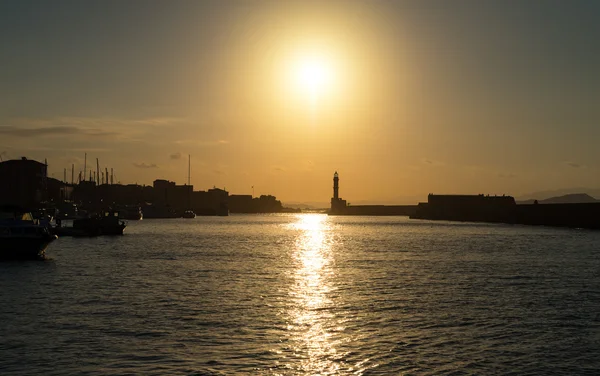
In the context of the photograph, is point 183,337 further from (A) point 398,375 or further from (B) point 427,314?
(B) point 427,314

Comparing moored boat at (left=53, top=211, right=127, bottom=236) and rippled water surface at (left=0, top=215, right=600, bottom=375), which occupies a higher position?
moored boat at (left=53, top=211, right=127, bottom=236)

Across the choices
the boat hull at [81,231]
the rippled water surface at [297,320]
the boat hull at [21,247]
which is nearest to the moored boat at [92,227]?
the boat hull at [81,231]

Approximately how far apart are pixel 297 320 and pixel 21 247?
3861 centimetres

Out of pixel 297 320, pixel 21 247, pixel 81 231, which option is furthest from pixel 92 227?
pixel 297 320

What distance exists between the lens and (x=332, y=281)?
49.1 m

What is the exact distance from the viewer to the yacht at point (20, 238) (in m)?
59.8

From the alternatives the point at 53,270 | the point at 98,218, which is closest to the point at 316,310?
the point at 53,270

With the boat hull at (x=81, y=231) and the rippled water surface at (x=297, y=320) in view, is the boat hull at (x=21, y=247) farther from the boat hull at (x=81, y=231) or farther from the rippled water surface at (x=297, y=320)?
the boat hull at (x=81, y=231)

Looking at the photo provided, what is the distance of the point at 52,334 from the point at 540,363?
743 inches

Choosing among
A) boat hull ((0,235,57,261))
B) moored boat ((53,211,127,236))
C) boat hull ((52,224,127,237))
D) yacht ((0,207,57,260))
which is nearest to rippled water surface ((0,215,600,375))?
boat hull ((0,235,57,261))

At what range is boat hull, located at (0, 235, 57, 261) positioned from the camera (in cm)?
5969

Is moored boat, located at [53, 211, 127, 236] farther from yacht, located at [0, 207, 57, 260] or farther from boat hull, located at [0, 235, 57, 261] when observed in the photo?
boat hull, located at [0, 235, 57, 261]

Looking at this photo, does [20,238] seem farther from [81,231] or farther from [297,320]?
[81,231]

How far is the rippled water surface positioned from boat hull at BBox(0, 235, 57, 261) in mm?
2053
